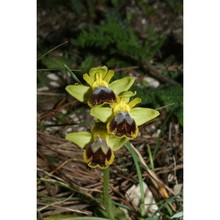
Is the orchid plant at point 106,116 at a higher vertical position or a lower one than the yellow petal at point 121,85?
lower

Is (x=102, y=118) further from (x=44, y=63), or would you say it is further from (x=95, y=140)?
(x=44, y=63)

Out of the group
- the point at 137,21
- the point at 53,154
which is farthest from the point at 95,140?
the point at 137,21

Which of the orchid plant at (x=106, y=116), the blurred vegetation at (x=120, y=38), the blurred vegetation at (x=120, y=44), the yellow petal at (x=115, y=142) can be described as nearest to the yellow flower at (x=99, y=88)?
the orchid plant at (x=106, y=116)

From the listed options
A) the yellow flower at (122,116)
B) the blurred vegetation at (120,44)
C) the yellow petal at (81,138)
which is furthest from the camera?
the blurred vegetation at (120,44)

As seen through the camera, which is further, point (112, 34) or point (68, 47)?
point (68, 47)

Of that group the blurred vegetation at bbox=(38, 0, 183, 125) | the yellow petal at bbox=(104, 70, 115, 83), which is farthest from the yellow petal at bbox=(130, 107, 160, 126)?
the blurred vegetation at bbox=(38, 0, 183, 125)

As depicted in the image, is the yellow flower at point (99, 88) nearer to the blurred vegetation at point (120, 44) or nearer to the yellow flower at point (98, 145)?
the yellow flower at point (98, 145)

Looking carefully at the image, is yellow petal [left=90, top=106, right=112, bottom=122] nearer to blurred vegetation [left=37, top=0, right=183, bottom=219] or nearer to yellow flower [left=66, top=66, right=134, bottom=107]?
yellow flower [left=66, top=66, right=134, bottom=107]
